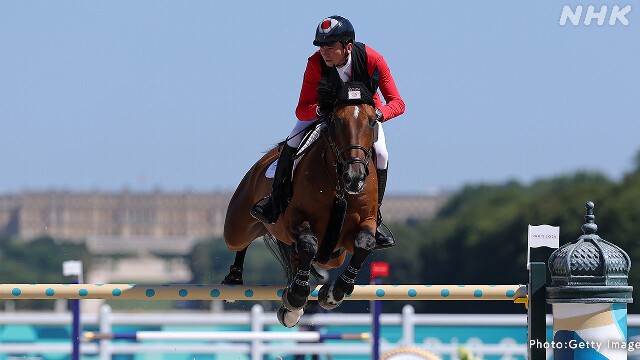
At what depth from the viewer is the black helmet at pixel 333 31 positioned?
26.7 feet

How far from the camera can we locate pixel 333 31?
8.14 meters

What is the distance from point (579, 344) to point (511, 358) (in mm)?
10855

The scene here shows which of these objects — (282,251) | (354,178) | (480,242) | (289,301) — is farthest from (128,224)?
(354,178)

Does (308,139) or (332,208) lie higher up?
(308,139)

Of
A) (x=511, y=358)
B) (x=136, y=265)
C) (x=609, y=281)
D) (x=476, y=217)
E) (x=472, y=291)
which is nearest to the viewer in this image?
(x=609, y=281)

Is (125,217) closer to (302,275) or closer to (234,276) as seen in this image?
(234,276)

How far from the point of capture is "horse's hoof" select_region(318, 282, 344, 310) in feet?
26.6

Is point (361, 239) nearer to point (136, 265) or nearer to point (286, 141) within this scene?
point (286, 141)

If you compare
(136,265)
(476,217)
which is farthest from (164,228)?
(476,217)

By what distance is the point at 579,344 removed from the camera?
22.7ft

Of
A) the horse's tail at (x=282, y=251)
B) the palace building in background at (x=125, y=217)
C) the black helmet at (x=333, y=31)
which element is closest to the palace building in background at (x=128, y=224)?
the palace building in background at (x=125, y=217)

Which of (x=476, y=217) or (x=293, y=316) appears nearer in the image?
(x=293, y=316)

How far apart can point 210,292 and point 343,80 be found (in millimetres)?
1468

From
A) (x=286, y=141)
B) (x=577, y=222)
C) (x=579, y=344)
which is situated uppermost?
(x=577, y=222)
